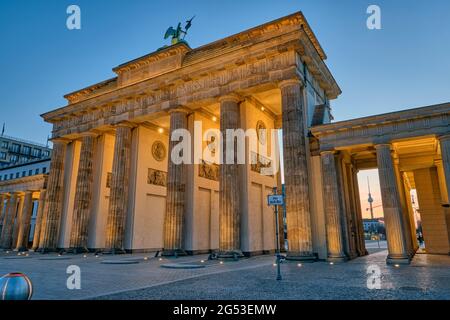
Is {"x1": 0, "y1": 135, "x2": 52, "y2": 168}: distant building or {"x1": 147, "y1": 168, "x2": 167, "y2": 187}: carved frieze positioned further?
{"x1": 0, "y1": 135, "x2": 52, "y2": 168}: distant building

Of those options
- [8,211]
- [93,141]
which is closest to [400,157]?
[93,141]

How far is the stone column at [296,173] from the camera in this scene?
1670cm

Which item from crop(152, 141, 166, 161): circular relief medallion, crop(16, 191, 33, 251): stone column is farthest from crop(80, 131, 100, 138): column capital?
crop(16, 191, 33, 251): stone column

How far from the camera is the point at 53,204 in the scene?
28.2 m

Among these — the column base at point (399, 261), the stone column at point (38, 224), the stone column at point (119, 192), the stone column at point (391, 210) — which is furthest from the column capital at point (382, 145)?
the stone column at point (38, 224)

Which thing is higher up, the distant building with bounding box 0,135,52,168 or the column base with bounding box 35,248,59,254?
the distant building with bounding box 0,135,52,168

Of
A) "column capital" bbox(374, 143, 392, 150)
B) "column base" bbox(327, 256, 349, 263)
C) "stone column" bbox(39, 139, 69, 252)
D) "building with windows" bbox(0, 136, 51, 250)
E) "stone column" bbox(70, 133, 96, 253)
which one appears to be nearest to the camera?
"column capital" bbox(374, 143, 392, 150)

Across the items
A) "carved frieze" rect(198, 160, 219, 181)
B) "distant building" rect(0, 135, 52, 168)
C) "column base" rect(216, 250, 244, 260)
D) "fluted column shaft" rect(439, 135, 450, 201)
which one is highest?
"distant building" rect(0, 135, 52, 168)

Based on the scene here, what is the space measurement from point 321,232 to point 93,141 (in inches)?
855

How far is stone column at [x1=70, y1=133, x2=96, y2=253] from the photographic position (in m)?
25.9

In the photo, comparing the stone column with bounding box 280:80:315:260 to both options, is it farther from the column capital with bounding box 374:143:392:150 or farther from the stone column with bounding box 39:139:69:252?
the stone column with bounding box 39:139:69:252

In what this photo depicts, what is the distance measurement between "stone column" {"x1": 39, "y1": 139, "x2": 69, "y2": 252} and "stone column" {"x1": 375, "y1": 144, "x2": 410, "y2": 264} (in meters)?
26.6

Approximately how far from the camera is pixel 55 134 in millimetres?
30891

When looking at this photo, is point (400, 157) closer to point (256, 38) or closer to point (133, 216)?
point (256, 38)
